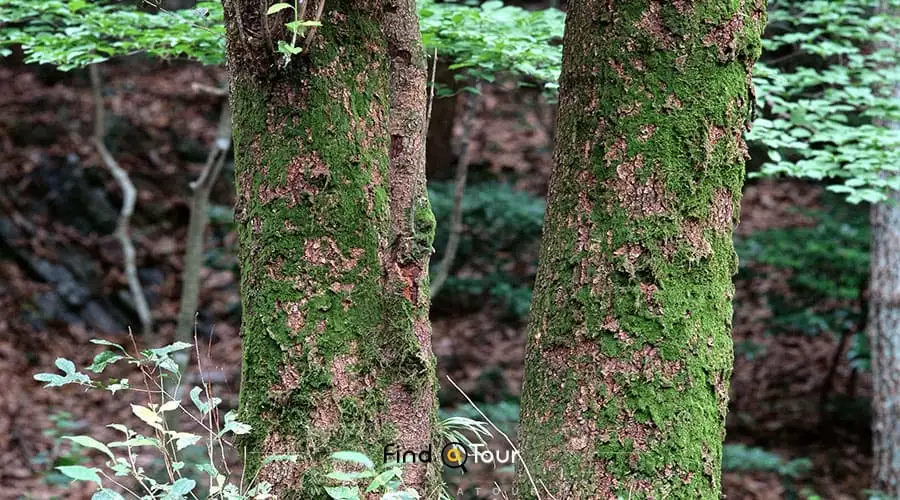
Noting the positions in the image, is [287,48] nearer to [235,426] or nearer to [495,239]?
[235,426]

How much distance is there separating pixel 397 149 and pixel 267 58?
1.70 ft

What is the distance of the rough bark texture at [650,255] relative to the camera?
79.0 inches

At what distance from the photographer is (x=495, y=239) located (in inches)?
305

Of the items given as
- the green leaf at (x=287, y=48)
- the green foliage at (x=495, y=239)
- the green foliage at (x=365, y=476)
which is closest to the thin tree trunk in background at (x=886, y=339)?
the green foliage at (x=495, y=239)

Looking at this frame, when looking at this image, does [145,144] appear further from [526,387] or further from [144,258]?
[526,387]

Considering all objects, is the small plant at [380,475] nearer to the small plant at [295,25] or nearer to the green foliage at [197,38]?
the small plant at [295,25]

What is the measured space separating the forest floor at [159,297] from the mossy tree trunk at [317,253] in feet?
12.4

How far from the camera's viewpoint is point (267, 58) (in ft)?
7.01

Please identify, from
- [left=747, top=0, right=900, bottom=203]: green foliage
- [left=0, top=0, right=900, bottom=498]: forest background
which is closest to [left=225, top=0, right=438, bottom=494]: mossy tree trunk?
[left=747, top=0, right=900, bottom=203]: green foliage

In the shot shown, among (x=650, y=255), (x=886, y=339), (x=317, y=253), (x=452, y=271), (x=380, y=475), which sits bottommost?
(x=452, y=271)

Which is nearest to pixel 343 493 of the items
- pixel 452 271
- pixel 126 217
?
pixel 126 217

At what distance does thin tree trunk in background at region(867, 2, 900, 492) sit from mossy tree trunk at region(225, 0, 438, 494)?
4723 millimetres

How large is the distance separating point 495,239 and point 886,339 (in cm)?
335

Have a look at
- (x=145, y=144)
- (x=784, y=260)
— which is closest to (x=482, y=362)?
(x=784, y=260)
